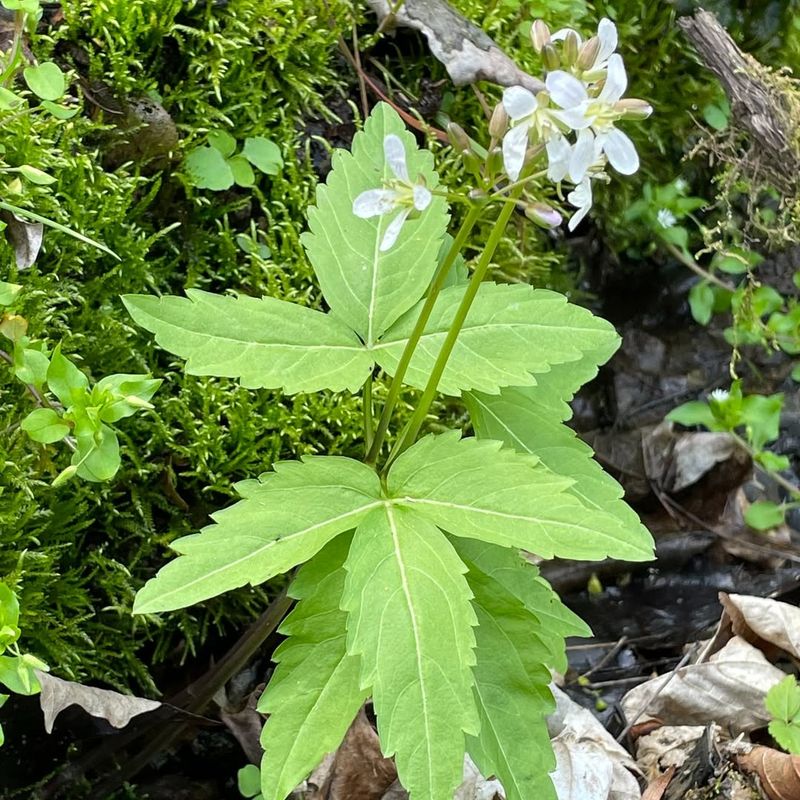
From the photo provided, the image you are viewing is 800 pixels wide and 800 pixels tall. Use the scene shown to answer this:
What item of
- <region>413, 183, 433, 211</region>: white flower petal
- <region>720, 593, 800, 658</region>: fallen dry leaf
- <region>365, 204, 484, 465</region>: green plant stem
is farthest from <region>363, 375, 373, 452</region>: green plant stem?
<region>720, 593, 800, 658</region>: fallen dry leaf

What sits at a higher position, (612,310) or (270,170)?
(270,170)

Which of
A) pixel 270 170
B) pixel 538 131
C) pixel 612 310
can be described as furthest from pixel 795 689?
pixel 612 310

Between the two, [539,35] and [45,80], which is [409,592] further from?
[45,80]

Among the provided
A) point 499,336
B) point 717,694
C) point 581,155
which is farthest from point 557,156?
point 717,694

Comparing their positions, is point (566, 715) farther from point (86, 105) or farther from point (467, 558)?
point (86, 105)

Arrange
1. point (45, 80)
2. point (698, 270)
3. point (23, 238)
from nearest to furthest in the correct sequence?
1. point (45, 80)
2. point (23, 238)
3. point (698, 270)
